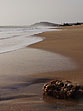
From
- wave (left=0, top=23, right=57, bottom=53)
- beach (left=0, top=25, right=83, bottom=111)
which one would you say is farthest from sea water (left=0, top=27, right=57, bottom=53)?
beach (left=0, top=25, right=83, bottom=111)

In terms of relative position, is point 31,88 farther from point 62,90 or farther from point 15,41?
point 15,41

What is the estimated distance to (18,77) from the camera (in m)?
4.88

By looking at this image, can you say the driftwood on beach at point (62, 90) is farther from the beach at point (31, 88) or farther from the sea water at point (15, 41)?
the sea water at point (15, 41)

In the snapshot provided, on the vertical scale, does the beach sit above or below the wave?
below

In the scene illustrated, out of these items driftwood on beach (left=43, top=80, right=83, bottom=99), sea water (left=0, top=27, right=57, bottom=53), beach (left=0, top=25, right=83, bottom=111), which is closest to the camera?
beach (left=0, top=25, right=83, bottom=111)

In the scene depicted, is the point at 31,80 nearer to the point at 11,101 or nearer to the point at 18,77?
the point at 18,77

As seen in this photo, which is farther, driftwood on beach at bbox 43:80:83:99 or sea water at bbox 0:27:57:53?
sea water at bbox 0:27:57:53

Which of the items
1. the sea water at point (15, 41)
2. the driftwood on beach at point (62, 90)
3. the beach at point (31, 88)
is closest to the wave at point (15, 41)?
the sea water at point (15, 41)

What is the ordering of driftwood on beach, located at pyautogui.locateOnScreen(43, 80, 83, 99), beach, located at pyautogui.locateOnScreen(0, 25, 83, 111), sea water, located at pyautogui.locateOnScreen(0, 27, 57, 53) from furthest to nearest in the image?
sea water, located at pyautogui.locateOnScreen(0, 27, 57, 53) → driftwood on beach, located at pyautogui.locateOnScreen(43, 80, 83, 99) → beach, located at pyautogui.locateOnScreen(0, 25, 83, 111)

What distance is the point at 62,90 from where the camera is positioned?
3455 millimetres

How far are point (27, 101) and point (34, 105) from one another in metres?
0.22

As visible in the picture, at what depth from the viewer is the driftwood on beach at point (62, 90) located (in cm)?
345

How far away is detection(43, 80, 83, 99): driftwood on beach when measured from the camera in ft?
11.3

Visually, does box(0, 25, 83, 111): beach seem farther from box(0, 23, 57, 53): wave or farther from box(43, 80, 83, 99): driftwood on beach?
box(0, 23, 57, 53): wave
